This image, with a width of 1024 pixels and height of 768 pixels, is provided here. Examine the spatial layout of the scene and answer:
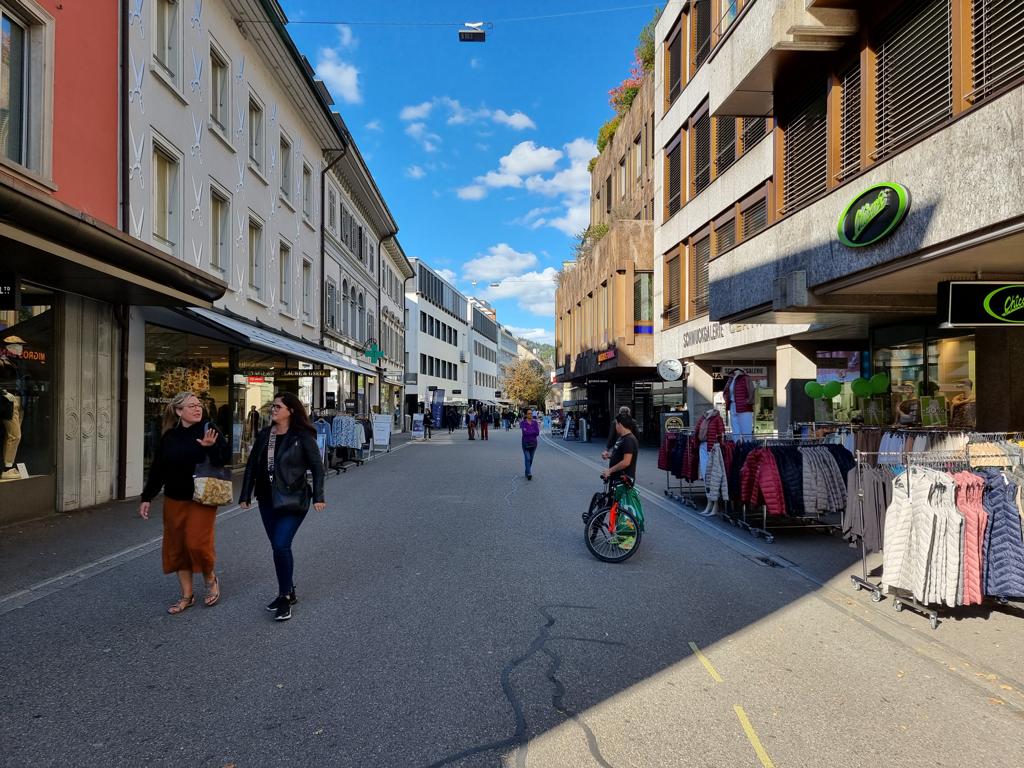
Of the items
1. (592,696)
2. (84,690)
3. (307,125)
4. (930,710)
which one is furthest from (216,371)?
(930,710)

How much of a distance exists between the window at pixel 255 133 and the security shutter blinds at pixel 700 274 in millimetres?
12734

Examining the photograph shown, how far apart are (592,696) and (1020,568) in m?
Answer: 3.45

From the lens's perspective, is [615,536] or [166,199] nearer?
[615,536]

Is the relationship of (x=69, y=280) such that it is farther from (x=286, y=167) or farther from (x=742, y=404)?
(x=286, y=167)

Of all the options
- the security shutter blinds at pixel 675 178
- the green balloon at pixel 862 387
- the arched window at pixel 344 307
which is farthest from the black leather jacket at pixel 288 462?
the arched window at pixel 344 307

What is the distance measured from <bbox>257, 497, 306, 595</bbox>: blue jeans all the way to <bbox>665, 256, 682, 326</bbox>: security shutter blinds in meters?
19.5

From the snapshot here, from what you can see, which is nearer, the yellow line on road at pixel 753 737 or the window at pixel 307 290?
the yellow line on road at pixel 753 737

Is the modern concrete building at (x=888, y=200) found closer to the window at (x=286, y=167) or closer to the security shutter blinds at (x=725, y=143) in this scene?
the security shutter blinds at (x=725, y=143)

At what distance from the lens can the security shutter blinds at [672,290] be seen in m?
23.6

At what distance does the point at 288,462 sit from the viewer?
18.1 ft

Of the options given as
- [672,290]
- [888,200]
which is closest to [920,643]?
[888,200]

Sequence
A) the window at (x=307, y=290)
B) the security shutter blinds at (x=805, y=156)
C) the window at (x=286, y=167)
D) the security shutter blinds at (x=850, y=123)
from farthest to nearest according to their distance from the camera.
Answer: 1. the window at (x=307, y=290)
2. the window at (x=286, y=167)
3. the security shutter blinds at (x=805, y=156)
4. the security shutter blinds at (x=850, y=123)

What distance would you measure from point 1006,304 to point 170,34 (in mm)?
14746

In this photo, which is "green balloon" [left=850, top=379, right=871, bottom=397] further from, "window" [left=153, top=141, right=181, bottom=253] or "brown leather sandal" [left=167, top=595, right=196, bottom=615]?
"window" [left=153, top=141, right=181, bottom=253]
